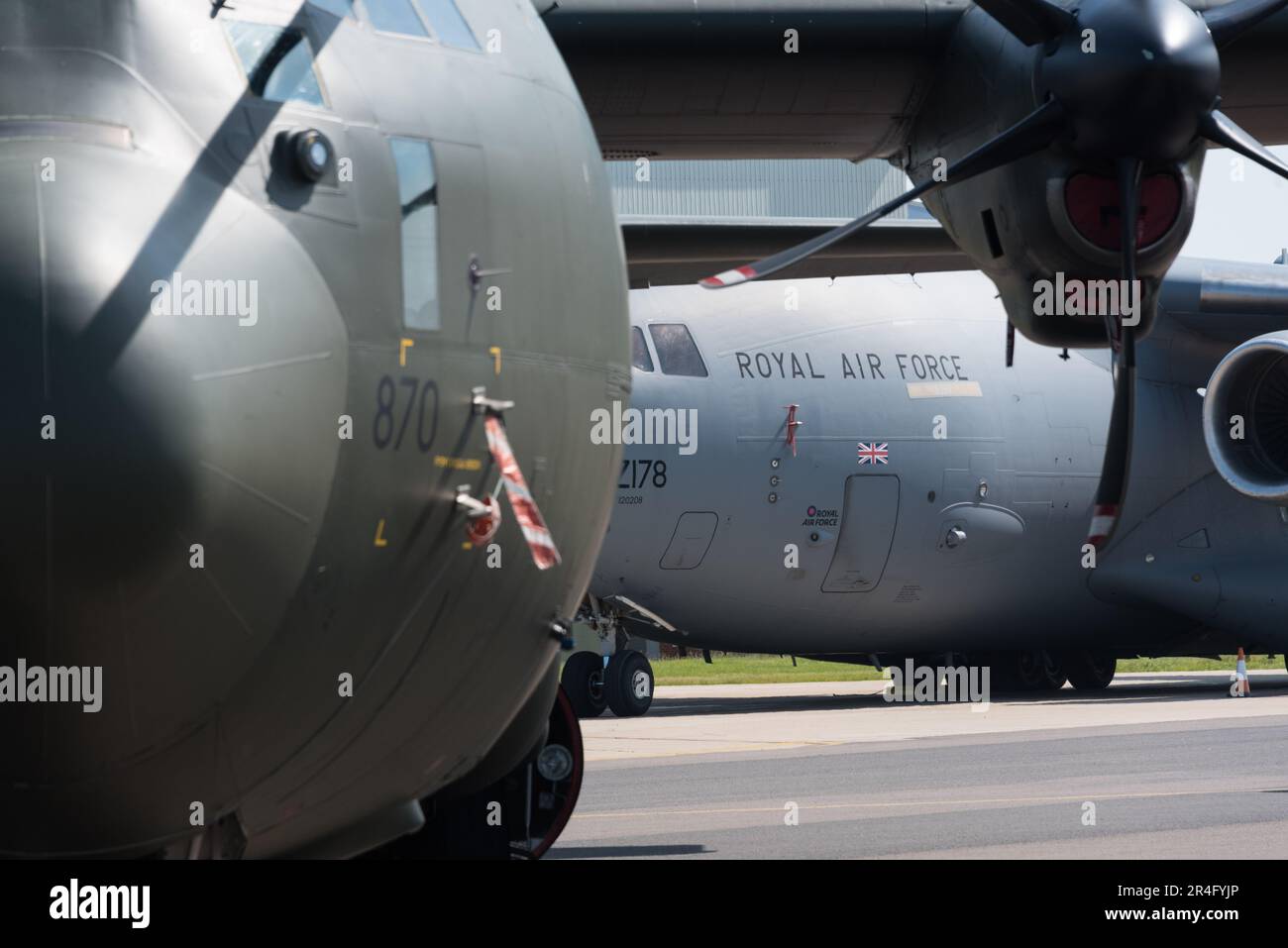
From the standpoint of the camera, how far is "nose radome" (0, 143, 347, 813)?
11.4ft

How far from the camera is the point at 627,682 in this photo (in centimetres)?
1897

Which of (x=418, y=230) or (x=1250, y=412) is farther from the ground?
(x=418, y=230)

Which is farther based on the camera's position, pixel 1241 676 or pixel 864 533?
pixel 1241 676

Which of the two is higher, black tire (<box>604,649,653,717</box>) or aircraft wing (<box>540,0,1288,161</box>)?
aircraft wing (<box>540,0,1288,161</box>)

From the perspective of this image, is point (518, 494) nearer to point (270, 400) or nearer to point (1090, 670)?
point (270, 400)

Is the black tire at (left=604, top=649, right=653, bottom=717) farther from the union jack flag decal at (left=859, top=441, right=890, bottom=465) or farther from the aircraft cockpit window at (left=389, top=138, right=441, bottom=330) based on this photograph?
the aircraft cockpit window at (left=389, top=138, right=441, bottom=330)

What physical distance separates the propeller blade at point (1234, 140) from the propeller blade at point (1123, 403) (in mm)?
285

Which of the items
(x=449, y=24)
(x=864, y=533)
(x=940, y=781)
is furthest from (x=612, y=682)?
(x=449, y=24)

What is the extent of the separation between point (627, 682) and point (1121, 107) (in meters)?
13.0

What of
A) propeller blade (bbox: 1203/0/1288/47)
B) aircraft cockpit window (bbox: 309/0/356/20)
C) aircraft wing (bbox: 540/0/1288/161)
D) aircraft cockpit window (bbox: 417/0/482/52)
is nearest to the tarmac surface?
aircraft wing (bbox: 540/0/1288/161)

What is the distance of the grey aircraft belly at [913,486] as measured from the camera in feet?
57.5

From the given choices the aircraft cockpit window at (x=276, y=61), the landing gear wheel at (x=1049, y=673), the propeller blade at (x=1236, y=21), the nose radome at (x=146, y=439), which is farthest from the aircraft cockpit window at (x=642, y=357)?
the nose radome at (x=146, y=439)

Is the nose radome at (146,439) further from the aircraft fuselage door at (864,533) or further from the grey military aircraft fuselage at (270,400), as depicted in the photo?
the aircraft fuselage door at (864,533)
